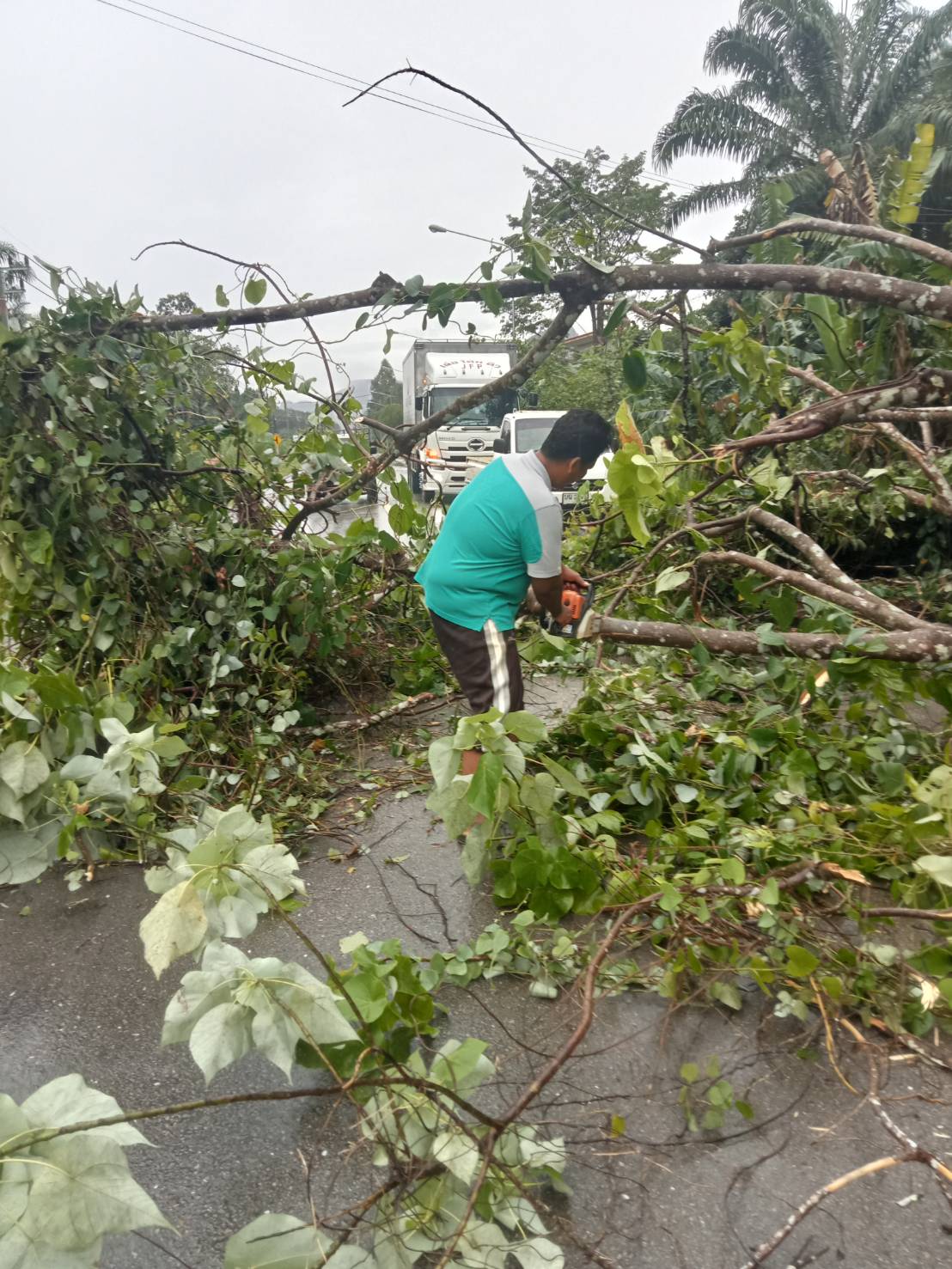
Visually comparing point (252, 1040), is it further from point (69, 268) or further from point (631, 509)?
point (69, 268)

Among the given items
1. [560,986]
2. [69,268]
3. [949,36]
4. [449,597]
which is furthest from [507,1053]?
[949,36]

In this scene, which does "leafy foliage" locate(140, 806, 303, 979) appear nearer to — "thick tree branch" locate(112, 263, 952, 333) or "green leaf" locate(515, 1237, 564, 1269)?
"green leaf" locate(515, 1237, 564, 1269)

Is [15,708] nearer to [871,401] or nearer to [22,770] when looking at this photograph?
[22,770]

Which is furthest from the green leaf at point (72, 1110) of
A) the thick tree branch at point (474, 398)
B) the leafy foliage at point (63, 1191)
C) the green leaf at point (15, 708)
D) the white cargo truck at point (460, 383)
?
the white cargo truck at point (460, 383)

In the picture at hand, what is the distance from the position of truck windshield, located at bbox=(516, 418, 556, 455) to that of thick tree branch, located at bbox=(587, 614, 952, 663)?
11033 mm

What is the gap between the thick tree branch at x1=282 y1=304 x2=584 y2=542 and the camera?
3225 millimetres

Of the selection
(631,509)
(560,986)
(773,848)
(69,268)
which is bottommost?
(560,986)

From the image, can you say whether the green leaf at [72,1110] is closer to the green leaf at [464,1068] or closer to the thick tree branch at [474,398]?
the green leaf at [464,1068]

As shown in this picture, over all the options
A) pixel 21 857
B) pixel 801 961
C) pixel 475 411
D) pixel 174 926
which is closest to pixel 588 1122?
pixel 801 961

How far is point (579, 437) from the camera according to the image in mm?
3396

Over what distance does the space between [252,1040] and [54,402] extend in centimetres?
296

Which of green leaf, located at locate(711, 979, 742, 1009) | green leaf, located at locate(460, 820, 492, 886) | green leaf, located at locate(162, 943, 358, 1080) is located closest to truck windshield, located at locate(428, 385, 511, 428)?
green leaf, located at locate(460, 820, 492, 886)

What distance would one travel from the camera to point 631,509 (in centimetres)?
329

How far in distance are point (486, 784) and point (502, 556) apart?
1.30 m
